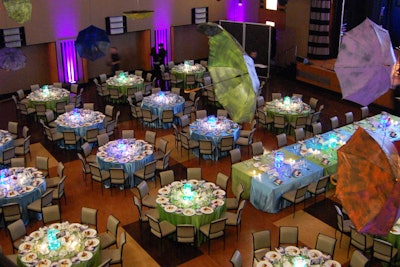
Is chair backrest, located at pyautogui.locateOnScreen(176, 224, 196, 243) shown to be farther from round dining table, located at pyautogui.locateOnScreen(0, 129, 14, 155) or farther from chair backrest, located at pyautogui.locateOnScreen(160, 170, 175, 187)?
round dining table, located at pyautogui.locateOnScreen(0, 129, 14, 155)

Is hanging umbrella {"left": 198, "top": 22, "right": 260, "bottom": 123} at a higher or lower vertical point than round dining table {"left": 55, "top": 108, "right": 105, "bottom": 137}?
higher

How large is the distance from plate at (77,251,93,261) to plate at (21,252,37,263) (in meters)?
0.71

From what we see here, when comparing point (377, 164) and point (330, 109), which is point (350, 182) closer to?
point (377, 164)

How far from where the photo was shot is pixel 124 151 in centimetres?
1224

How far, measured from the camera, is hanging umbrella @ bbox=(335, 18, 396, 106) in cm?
661

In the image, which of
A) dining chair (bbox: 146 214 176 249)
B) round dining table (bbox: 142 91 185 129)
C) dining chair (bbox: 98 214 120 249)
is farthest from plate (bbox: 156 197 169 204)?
round dining table (bbox: 142 91 185 129)

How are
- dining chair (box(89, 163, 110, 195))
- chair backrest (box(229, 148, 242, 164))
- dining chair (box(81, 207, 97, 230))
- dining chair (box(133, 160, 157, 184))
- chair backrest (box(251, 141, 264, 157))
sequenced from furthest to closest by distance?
chair backrest (box(251, 141, 264, 157))
chair backrest (box(229, 148, 242, 164))
dining chair (box(133, 160, 157, 184))
dining chair (box(89, 163, 110, 195))
dining chair (box(81, 207, 97, 230))

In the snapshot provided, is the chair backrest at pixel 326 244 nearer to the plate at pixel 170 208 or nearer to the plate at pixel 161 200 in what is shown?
the plate at pixel 170 208

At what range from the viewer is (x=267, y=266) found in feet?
26.4

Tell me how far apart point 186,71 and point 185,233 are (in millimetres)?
10949

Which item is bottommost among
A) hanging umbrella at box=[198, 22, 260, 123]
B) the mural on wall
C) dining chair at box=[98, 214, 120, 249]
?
dining chair at box=[98, 214, 120, 249]

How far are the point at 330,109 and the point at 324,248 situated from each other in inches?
374

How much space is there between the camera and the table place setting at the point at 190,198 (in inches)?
382

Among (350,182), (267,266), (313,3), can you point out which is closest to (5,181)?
(267,266)
